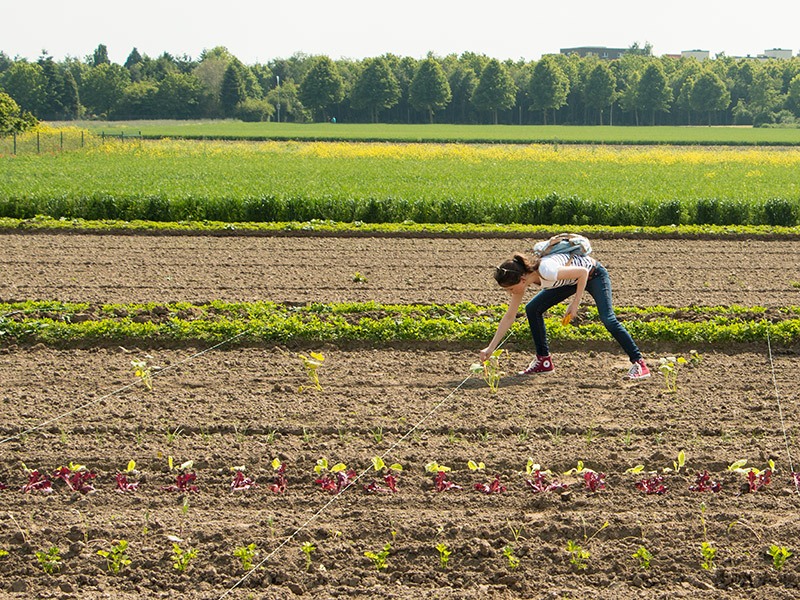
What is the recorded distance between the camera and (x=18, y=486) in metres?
6.96

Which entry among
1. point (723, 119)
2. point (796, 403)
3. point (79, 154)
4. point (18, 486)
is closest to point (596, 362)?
point (796, 403)

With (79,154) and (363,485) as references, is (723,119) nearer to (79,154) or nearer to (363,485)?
(79,154)

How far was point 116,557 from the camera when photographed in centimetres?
582

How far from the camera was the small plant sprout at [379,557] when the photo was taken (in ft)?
18.9

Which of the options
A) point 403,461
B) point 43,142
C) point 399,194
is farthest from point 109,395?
point 43,142

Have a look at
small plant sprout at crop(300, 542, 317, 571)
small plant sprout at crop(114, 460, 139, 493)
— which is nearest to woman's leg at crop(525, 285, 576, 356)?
small plant sprout at crop(300, 542, 317, 571)

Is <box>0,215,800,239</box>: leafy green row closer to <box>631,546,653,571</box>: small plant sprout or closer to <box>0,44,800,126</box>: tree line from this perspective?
<box>631,546,653,571</box>: small plant sprout

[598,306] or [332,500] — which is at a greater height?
[598,306]

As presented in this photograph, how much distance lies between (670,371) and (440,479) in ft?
11.7

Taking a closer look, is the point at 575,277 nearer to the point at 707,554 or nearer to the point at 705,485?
the point at 705,485

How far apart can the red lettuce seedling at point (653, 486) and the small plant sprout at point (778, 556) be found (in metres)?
1.04

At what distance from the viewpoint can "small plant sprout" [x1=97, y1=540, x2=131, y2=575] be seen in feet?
18.9

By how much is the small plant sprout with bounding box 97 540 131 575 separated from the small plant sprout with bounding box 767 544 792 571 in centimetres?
386

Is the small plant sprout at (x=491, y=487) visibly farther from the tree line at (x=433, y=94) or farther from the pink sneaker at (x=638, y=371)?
the tree line at (x=433, y=94)
